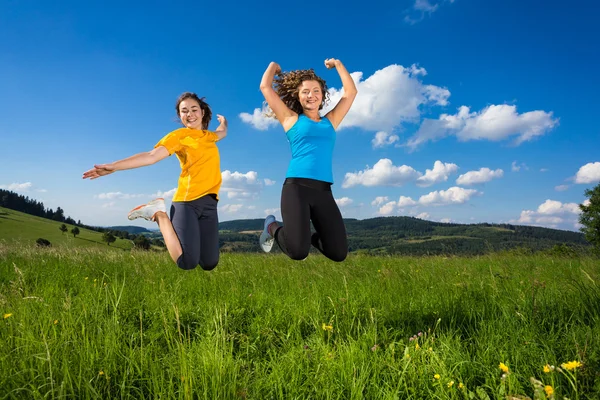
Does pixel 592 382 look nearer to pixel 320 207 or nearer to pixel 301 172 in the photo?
pixel 320 207

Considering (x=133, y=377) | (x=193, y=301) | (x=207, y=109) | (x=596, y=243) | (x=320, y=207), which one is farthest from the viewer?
(x=596, y=243)

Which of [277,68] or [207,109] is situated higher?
[277,68]

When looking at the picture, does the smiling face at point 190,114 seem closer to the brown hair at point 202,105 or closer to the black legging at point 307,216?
the brown hair at point 202,105

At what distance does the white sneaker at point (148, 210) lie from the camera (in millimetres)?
3850

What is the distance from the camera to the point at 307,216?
390 cm

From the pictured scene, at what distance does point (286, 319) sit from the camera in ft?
15.2

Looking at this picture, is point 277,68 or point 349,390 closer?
point 349,390

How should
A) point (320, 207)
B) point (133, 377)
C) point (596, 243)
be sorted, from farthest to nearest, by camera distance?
point (596, 243) < point (320, 207) < point (133, 377)

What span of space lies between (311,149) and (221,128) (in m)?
1.04

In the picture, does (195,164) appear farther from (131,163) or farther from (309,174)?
(309,174)

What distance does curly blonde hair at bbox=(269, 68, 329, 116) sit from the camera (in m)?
4.50

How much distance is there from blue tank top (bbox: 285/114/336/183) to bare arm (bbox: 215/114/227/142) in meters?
0.69

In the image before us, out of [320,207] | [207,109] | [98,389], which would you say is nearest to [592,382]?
[320,207]

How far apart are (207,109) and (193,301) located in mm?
2778
